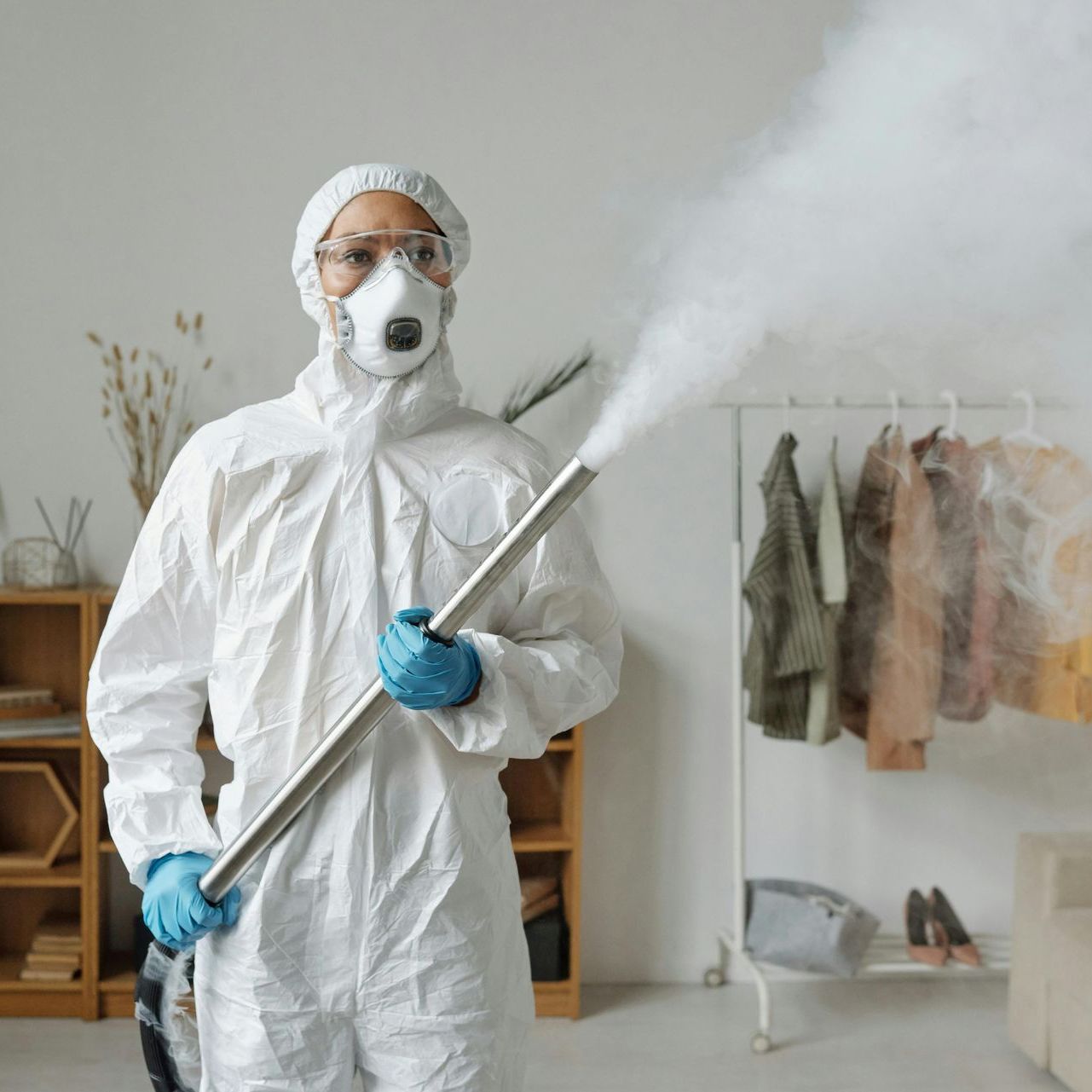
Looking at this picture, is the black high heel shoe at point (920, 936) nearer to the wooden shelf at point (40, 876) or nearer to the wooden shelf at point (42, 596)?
the wooden shelf at point (40, 876)

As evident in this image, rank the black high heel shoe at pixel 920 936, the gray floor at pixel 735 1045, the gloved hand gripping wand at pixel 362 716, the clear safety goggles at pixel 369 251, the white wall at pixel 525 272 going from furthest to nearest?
the white wall at pixel 525 272, the black high heel shoe at pixel 920 936, the gray floor at pixel 735 1045, the clear safety goggles at pixel 369 251, the gloved hand gripping wand at pixel 362 716

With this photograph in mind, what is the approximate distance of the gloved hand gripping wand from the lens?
1169 mm

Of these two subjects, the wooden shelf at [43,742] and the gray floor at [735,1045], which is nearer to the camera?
the gray floor at [735,1045]

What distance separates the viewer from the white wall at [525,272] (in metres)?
3.05

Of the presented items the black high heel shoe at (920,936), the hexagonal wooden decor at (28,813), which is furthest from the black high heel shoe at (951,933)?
the hexagonal wooden decor at (28,813)

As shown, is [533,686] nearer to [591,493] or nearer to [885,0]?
[885,0]

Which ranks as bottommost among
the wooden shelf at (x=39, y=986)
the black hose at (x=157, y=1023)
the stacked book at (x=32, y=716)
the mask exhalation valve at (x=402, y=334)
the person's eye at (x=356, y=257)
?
the wooden shelf at (x=39, y=986)

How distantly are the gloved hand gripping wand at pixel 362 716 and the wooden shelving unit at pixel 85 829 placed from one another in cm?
164

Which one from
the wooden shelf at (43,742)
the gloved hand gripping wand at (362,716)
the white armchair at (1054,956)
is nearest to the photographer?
the gloved hand gripping wand at (362,716)

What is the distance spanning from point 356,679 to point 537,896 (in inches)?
71.9

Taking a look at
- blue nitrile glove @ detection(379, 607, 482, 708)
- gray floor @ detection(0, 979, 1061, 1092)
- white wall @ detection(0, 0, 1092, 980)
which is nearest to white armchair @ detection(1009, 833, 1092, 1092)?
gray floor @ detection(0, 979, 1061, 1092)

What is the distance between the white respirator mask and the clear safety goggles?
1 centimetres

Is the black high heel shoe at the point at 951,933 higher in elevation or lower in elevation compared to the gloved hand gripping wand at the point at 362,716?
lower

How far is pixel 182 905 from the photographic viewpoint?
1.28m
